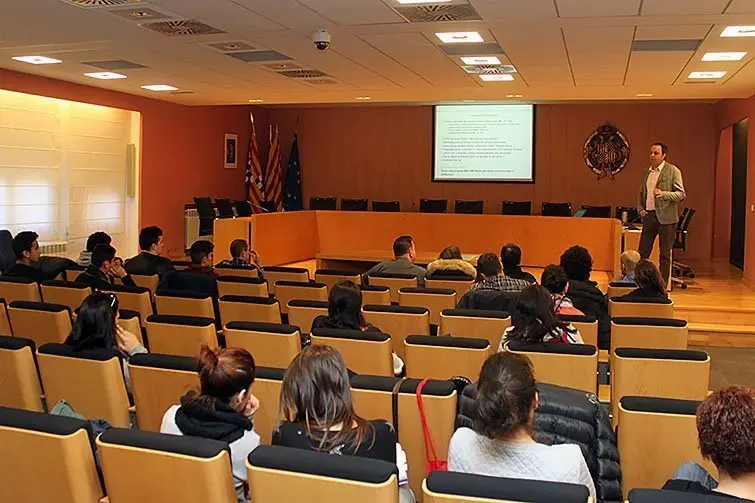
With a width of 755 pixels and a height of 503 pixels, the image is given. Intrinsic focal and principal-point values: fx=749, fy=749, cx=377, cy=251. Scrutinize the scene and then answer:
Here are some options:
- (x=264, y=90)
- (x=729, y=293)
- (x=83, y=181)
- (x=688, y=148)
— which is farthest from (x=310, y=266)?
(x=688, y=148)

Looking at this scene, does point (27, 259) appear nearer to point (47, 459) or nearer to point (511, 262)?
point (511, 262)

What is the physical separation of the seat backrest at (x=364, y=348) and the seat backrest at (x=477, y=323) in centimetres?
70

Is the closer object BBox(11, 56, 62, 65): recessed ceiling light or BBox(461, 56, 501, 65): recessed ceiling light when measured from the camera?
BBox(461, 56, 501, 65): recessed ceiling light

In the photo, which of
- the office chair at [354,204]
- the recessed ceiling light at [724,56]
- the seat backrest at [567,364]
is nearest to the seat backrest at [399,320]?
the seat backrest at [567,364]

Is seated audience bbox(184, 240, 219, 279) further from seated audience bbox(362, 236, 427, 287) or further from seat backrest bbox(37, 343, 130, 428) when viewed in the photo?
seat backrest bbox(37, 343, 130, 428)

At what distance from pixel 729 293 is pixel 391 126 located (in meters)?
8.43

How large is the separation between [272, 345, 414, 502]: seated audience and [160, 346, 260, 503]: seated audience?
0.63 feet

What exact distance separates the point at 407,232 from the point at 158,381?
30.3ft

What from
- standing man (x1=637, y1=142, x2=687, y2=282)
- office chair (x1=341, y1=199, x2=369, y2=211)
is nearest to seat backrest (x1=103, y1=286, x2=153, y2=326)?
standing man (x1=637, y1=142, x2=687, y2=282)

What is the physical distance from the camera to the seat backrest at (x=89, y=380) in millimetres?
3184

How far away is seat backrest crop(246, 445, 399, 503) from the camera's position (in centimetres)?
184

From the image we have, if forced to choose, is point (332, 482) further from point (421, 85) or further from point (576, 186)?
point (576, 186)

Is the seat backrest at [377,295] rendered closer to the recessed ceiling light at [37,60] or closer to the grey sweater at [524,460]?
the grey sweater at [524,460]

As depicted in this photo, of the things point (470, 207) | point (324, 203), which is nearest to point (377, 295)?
point (470, 207)
